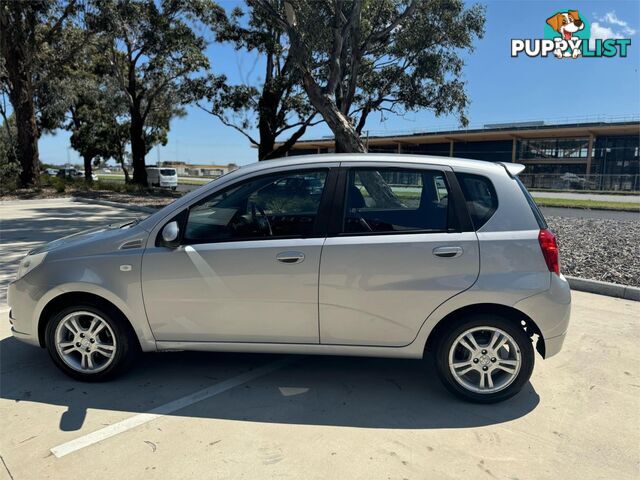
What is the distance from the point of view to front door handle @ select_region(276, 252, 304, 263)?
3.46m

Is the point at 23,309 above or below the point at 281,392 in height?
above

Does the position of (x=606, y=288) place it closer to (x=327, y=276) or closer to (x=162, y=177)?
(x=327, y=276)

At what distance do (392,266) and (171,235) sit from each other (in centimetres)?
161

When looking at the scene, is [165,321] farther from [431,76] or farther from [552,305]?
[431,76]

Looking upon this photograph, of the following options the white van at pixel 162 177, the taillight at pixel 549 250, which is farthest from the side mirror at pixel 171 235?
the white van at pixel 162 177

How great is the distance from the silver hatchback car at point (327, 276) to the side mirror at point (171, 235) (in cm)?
1

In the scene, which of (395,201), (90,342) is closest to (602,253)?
(395,201)

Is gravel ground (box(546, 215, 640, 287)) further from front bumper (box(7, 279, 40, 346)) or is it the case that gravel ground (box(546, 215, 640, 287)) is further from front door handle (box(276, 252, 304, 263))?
front bumper (box(7, 279, 40, 346))

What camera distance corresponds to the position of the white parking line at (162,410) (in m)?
2.99

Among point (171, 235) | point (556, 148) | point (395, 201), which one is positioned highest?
point (556, 148)

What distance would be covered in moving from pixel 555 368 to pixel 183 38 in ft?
69.6

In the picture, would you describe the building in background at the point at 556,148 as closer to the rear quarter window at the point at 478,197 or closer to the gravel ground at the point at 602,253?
the gravel ground at the point at 602,253

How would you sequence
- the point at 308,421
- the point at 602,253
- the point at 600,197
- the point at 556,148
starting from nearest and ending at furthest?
the point at 308,421, the point at 602,253, the point at 600,197, the point at 556,148

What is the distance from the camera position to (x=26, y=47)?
18969 millimetres
